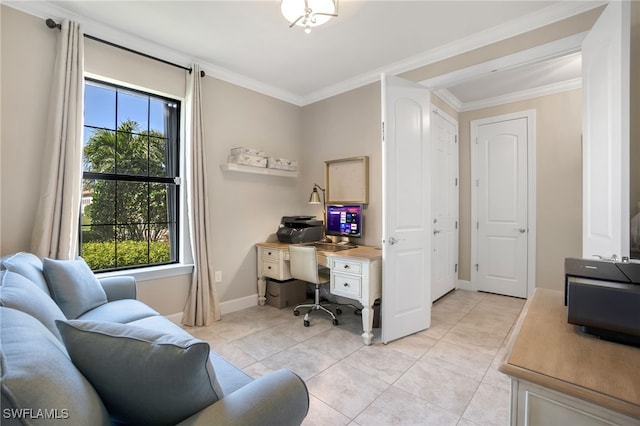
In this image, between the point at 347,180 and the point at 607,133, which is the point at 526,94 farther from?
the point at 607,133

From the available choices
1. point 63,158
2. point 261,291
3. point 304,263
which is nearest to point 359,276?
point 304,263

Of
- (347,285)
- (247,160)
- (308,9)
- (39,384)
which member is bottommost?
(347,285)

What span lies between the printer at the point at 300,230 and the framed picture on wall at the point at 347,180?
14.8 inches

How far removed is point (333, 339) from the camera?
8.48 feet

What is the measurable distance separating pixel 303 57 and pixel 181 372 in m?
2.89

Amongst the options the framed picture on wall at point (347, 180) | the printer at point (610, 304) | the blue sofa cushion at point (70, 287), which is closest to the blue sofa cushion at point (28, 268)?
the blue sofa cushion at point (70, 287)

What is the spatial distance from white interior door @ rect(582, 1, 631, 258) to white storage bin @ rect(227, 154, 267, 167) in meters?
2.79

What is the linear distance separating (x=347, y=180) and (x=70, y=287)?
2.66 m

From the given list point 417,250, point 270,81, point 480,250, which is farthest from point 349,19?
point 480,250

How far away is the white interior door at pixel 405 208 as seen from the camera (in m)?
2.47

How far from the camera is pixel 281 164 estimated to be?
141 inches

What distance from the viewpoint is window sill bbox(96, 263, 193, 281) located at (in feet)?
8.35

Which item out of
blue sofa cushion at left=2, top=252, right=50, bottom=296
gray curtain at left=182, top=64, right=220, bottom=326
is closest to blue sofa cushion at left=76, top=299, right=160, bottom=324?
blue sofa cushion at left=2, top=252, right=50, bottom=296

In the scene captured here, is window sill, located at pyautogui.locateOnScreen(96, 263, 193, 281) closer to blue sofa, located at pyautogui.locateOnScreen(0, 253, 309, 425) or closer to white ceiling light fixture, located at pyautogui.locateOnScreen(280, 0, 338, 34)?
blue sofa, located at pyautogui.locateOnScreen(0, 253, 309, 425)
